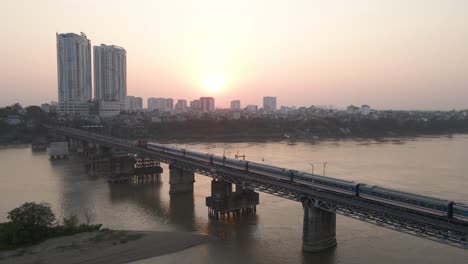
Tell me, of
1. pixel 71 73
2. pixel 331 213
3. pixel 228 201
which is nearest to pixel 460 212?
pixel 331 213

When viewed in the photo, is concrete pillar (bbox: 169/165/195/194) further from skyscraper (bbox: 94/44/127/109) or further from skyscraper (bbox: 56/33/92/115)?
skyscraper (bbox: 94/44/127/109)

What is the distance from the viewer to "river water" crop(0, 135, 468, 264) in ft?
75.6

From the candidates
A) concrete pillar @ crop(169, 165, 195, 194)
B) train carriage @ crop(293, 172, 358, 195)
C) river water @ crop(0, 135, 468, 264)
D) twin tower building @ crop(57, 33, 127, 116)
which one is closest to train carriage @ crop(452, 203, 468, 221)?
river water @ crop(0, 135, 468, 264)

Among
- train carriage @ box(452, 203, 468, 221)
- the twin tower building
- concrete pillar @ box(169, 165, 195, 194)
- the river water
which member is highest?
the twin tower building

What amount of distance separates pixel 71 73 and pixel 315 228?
16293 cm

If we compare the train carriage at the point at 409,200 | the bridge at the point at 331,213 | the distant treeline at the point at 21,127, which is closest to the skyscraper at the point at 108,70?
the distant treeline at the point at 21,127

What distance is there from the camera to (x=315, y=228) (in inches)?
901

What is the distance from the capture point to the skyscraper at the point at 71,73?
16238 cm

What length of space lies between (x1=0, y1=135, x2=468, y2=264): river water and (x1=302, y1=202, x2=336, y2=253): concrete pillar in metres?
0.53

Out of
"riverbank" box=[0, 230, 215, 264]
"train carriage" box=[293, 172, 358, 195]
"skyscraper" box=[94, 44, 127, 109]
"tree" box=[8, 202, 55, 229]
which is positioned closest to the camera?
"riverbank" box=[0, 230, 215, 264]

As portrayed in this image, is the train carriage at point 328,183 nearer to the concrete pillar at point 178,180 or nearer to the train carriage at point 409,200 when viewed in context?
the train carriage at point 409,200

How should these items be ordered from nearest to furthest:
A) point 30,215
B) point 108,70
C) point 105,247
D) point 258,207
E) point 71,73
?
point 105,247 < point 30,215 < point 258,207 < point 71,73 < point 108,70

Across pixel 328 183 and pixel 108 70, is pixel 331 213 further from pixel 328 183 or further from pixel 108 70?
pixel 108 70

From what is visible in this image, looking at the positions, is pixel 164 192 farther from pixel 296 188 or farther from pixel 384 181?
pixel 384 181
